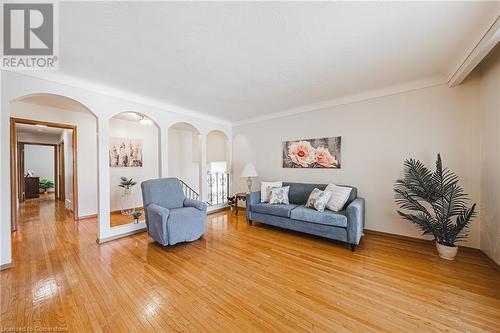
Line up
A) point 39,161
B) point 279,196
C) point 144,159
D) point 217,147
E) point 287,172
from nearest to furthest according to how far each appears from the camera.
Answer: point 279,196 < point 287,172 < point 144,159 < point 217,147 < point 39,161

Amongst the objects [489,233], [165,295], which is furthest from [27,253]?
[489,233]

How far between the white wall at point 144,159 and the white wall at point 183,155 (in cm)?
52

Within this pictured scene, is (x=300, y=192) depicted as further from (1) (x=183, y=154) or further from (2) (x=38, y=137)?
(2) (x=38, y=137)

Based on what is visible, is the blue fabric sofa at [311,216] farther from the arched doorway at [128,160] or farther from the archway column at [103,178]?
the arched doorway at [128,160]

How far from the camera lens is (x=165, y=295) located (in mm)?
1767

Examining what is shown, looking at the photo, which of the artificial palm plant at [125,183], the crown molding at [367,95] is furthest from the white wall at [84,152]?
the crown molding at [367,95]

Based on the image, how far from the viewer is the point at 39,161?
9.09m

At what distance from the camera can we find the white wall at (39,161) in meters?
8.79

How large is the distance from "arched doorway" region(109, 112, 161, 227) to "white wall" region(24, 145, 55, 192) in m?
7.26

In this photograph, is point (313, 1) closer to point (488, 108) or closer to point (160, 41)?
point (160, 41)

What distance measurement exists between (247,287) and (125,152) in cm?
480

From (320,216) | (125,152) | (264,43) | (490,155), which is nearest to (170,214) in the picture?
(320,216)

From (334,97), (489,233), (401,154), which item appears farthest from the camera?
(334,97)

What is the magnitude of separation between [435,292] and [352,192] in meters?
1.64
